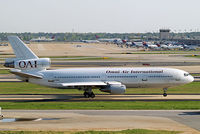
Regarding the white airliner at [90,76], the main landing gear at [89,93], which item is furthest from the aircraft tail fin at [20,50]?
the main landing gear at [89,93]

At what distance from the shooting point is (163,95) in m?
60.3

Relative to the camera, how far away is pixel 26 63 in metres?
59.0

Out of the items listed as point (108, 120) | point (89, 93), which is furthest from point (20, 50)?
point (108, 120)

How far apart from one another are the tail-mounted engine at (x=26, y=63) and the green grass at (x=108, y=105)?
6.54m

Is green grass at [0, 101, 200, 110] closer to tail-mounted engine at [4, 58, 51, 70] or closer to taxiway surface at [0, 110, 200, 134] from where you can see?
taxiway surface at [0, 110, 200, 134]

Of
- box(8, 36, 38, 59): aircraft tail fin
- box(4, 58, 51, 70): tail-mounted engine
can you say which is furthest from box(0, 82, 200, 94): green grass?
box(8, 36, 38, 59): aircraft tail fin

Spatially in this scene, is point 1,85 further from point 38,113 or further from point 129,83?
point 38,113

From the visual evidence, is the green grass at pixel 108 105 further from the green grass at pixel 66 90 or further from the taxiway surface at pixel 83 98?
the green grass at pixel 66 90

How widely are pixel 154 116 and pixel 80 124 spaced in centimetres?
853

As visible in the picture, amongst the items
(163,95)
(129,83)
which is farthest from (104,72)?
(163,95)

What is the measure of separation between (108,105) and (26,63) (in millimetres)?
15044

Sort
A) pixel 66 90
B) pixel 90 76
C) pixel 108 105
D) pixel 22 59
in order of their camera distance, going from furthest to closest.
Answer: pixel 66 90, pixel 90 76, pixel 22 59, pixel 108 105

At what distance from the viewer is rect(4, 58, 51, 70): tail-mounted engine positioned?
57938 mm

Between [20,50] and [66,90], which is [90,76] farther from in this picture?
[20,50]
